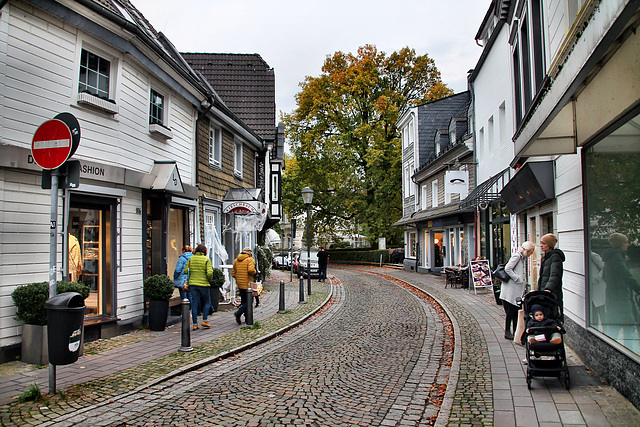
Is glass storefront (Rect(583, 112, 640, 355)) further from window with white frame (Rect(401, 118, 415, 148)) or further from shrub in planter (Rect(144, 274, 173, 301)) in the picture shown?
window with white frame (Rect(401, 118, 415, 148))

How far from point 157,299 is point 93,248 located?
1564 millimetres

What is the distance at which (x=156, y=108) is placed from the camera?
11.4 meters

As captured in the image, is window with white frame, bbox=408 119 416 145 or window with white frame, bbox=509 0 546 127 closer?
window with white frame, bbox=509 0 546 127

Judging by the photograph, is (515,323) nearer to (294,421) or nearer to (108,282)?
(294,421)

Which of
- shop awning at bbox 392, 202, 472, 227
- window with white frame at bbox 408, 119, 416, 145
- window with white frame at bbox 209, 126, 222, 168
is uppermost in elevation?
window with white frame at bbox 408, 119, 416, 145

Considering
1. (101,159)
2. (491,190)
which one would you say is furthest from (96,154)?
(491,190)

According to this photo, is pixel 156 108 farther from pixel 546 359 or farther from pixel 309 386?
pixel 546 359

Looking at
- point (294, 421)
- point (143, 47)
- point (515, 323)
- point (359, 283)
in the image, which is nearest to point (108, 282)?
point (143, 47)

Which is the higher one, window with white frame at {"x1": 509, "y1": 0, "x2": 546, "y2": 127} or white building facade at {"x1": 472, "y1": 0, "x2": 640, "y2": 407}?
window with white frame at {"x1": 509, "y1": 0, "x2": 546, "y2": 127}

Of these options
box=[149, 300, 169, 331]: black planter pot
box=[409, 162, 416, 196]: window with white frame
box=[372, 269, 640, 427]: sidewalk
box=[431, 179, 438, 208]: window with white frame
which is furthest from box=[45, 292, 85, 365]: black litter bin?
box=[409, 162, 416, 196]: window with white frame

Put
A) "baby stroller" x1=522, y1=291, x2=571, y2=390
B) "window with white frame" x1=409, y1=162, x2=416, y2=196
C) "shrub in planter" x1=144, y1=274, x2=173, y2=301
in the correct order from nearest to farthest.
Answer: "baby stroller" x1=522, y1=291, x2=571, y2=390, "shrub in planter" x1=144, y1=274, x2=173, y2=301, "window with white frame" x1=409, y1=162, x2=416, y2=196

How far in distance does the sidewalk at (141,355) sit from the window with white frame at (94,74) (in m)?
4.49

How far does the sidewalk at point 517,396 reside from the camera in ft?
15.5

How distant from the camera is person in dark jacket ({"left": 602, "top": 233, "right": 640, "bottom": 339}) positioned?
5230 millimetres
